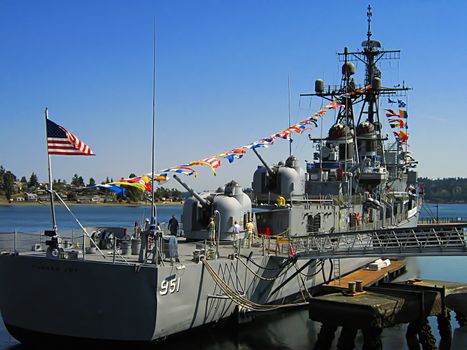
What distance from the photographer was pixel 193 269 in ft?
57.8

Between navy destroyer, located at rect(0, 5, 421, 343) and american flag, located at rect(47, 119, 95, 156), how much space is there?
2.46m

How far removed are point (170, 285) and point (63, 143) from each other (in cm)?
486

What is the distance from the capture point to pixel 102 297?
1628cm

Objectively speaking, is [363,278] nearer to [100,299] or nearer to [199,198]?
[199,198]

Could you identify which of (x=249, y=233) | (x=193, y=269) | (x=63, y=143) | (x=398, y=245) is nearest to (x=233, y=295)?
(x=193, y=269)

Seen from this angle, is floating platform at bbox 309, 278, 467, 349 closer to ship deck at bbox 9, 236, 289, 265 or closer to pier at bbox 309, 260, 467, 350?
pier at bbox 309, 260, 467, 350

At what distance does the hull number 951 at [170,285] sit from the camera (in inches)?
642

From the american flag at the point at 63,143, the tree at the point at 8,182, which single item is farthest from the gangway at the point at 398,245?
the tree at the point at 8,182

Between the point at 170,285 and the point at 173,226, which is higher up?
the point at 173,226

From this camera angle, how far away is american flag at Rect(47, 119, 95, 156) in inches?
637

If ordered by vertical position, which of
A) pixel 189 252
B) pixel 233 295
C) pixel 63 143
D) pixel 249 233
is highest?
pixel 63 143

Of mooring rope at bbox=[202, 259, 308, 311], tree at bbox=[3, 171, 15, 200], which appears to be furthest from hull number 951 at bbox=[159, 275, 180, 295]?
tree at bbox=[3, 171, 15, 200]

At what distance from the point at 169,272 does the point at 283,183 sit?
13.8 m

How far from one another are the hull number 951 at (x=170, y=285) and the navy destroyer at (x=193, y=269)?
34mm
